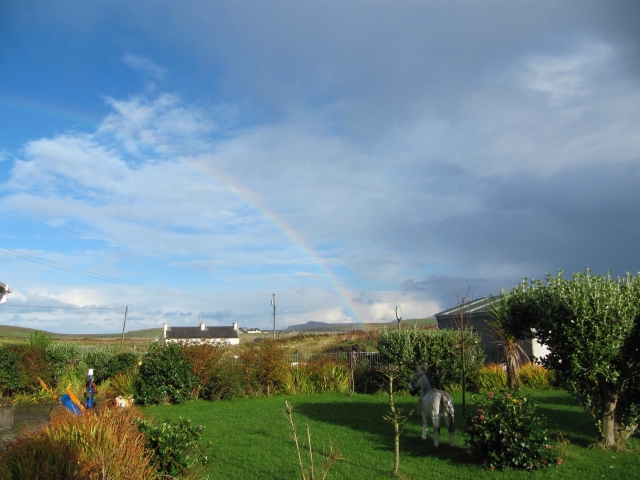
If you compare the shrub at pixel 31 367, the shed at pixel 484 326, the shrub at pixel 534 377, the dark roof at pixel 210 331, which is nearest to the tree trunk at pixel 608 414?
the shrub at pixel 534 377

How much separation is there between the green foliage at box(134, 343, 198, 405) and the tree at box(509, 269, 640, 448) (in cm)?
1326

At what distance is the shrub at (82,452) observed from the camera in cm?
556

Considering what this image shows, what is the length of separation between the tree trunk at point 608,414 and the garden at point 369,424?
0.02 metres

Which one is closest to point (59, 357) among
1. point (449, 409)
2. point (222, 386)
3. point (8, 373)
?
point (8, 373)

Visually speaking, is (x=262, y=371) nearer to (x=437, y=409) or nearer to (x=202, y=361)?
(x=202, y=361)

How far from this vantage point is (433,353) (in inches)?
806

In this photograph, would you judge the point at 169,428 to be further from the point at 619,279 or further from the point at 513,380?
the point at 513,380

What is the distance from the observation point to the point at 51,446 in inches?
240

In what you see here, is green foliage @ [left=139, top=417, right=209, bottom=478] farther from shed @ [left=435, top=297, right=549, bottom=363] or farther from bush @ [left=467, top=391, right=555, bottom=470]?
shed @ [left=435, top=297, right=549, bottom=363]

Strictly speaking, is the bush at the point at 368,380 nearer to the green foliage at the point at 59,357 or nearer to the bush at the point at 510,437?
the bush at the point at 510,437

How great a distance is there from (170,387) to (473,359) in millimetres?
11851

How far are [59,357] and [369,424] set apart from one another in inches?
593

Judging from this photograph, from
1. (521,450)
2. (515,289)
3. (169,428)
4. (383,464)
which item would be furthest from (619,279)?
(169,428)

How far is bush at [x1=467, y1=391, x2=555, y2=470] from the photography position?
27.8ft
